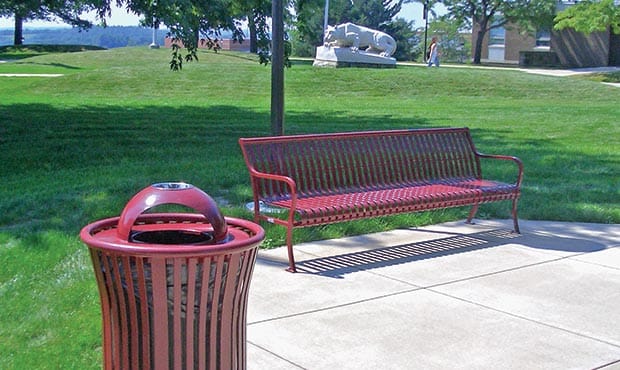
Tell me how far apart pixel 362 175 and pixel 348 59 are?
80.8 ft

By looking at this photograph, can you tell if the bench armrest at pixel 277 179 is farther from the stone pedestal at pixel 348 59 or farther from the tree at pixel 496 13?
the tree at pixel 496 13

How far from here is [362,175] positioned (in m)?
7.87

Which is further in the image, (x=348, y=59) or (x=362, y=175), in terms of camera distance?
(x=348, y=59)

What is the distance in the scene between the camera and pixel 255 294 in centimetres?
597

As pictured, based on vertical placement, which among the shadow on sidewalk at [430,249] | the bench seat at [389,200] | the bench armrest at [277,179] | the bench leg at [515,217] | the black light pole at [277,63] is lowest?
the shadow on sidewalk at [430,249]

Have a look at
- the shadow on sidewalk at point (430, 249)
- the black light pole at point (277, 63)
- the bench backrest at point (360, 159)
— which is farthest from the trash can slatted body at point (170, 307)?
the black light pole at point (277, 63)

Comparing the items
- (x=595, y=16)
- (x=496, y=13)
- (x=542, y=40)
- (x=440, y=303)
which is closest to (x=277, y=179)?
(x=440, y=303)

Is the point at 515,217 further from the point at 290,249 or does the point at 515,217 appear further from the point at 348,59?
the point at 348,59

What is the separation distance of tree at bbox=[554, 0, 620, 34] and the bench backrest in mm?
32343

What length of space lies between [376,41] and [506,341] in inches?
1155

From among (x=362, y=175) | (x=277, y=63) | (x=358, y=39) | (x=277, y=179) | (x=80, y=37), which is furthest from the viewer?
(x=80, y=37)

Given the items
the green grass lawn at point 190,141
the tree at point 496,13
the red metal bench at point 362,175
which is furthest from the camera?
the tree at point 496,13

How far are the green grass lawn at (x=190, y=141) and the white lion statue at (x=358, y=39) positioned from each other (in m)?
2.89

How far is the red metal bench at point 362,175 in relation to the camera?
273 inches
